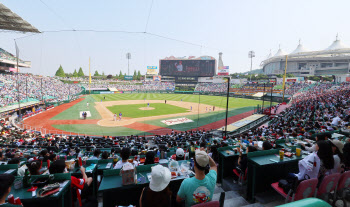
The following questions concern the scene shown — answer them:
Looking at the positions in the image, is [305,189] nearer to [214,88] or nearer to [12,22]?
[12,22]

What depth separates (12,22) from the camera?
94.3 ft

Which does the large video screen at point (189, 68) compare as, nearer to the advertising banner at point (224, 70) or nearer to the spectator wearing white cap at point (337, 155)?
the advertising banner at point (224, 70)

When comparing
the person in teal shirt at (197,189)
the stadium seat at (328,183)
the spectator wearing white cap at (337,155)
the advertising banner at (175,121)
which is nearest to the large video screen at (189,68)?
the advertising banner at (175,121)

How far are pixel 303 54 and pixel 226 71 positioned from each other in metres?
44.4

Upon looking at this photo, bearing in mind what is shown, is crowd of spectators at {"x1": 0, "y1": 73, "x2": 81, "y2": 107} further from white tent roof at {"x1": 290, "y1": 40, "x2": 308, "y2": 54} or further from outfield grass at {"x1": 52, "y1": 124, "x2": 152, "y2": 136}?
white tent roof at {"x1": 290, "y1": 40, "x2": 308, "y2": 54}

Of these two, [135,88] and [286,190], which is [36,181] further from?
[135,88]

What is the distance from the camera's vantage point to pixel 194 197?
3.31 m

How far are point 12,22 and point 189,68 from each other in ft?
311

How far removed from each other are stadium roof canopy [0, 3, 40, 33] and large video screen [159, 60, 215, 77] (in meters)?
90.9

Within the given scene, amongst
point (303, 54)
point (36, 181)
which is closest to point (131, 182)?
point (36, 181)

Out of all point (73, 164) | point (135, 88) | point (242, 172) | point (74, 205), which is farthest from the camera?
point (135, 88)

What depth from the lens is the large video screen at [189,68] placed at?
115 m

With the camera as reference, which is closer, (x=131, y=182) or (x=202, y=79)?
(x=131, y=182)

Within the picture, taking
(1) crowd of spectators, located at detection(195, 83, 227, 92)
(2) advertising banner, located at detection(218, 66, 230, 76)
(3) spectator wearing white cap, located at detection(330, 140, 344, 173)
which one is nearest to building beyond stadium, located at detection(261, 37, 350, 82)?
(2) advertising banner, located at detection(218, 66, 230, 76)
